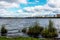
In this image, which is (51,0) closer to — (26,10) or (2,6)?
(26,10)

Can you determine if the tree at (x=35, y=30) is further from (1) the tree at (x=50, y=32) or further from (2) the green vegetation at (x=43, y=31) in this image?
(1) the tree at (x=50, y=32)

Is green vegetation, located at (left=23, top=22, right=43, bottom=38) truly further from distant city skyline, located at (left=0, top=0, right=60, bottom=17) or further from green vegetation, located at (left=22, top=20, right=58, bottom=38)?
distant city skyline, located at (left=0, top=0, right=60, bottom=17)

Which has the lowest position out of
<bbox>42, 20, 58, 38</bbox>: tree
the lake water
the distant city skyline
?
<bbox>42, 20, 58, 38</bbox>: tree

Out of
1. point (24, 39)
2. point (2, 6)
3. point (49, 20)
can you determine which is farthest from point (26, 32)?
point (2, 6)

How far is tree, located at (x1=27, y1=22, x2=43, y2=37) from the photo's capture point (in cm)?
284

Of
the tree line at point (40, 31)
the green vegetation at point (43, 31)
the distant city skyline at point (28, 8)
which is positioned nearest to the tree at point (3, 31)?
the tree line at point (40, 31)

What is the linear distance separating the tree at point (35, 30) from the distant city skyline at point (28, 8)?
0.26 metres

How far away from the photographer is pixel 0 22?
2855 mm

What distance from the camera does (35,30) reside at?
286 cm

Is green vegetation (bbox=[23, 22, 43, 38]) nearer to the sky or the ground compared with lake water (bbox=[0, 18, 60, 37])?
nearer to the ground

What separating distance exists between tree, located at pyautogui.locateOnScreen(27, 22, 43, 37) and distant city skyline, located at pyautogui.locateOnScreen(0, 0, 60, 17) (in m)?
0.26

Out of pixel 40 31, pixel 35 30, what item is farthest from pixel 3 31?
pixel 40 31

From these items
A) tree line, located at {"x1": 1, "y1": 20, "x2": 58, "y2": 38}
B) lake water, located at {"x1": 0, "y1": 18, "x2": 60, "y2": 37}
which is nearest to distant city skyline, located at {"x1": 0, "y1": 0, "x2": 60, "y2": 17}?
lake water, located at {"x1": 0, "y1": 18, "x2": 60, "y2": 37}

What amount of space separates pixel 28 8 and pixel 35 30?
51 cm
